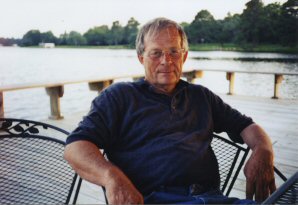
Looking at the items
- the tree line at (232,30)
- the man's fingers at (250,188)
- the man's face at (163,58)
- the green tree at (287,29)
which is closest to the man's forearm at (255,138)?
the man's fingers at (250,188)

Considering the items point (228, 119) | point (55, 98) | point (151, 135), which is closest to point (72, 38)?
point (55, 98)

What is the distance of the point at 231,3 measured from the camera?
3648 mm

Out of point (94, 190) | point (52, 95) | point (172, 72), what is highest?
point (172, 72)

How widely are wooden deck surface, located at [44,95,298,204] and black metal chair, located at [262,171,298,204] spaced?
1.41 meters

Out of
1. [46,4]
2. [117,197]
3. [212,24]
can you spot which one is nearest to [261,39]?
[212,24]

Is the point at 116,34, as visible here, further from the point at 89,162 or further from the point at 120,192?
the point at 120,192

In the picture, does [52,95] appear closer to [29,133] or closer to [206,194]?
[29,133]

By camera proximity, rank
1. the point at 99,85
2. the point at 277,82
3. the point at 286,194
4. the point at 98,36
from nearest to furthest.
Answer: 1. the point at 286,194
2. the point at 99,85
3. the point at 277,82
4. the point at 98,36

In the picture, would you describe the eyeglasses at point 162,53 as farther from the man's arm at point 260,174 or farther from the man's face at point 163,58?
the man's arm at point 260,174

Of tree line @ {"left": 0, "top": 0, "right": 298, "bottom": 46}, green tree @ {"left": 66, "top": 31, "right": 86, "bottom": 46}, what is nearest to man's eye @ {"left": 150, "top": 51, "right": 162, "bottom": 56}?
tree line @ {"left": 0, "top": 0, "right": 298, "bottom": 46}

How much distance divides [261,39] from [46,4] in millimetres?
8492

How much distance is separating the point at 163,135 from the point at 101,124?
0.82ft

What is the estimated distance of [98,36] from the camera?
1908 centimetres

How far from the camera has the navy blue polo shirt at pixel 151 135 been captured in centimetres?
120
